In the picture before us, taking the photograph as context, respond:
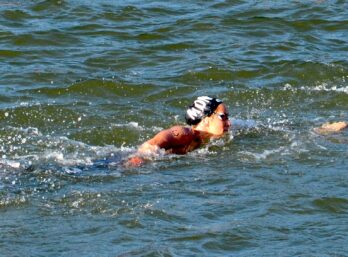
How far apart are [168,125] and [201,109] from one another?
3.16ft

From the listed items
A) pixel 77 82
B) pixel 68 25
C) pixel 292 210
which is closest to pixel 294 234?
pixel 292 210

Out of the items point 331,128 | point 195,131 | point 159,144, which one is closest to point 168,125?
point 195,131

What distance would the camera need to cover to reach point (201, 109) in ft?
39.1

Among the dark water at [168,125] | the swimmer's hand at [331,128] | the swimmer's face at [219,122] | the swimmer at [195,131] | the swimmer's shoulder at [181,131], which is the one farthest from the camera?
the swimmer's hand at [331,128]

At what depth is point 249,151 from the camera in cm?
1141

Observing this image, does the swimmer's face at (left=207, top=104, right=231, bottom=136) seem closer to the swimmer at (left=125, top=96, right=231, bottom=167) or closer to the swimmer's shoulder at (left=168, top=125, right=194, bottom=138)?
the swimmer at (left=125, top=96, right=231, bottom=167)

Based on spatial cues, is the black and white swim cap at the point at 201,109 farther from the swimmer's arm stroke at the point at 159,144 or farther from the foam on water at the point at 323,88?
the foam on water at the point at 323,88

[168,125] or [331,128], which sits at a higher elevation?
[331,128]

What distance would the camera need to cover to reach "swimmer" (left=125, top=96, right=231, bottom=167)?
11.3 metres

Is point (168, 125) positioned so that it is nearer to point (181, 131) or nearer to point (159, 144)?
point (181, 131)

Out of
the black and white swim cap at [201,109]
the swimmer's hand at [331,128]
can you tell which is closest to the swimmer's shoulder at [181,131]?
the black and white swim cap at [201,109]

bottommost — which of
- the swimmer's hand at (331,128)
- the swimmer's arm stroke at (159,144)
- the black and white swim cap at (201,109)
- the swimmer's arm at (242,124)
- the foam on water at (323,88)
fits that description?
the foam on water at (323,88)

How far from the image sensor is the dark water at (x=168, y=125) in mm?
8695

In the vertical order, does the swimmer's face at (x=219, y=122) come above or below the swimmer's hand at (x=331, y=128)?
above
